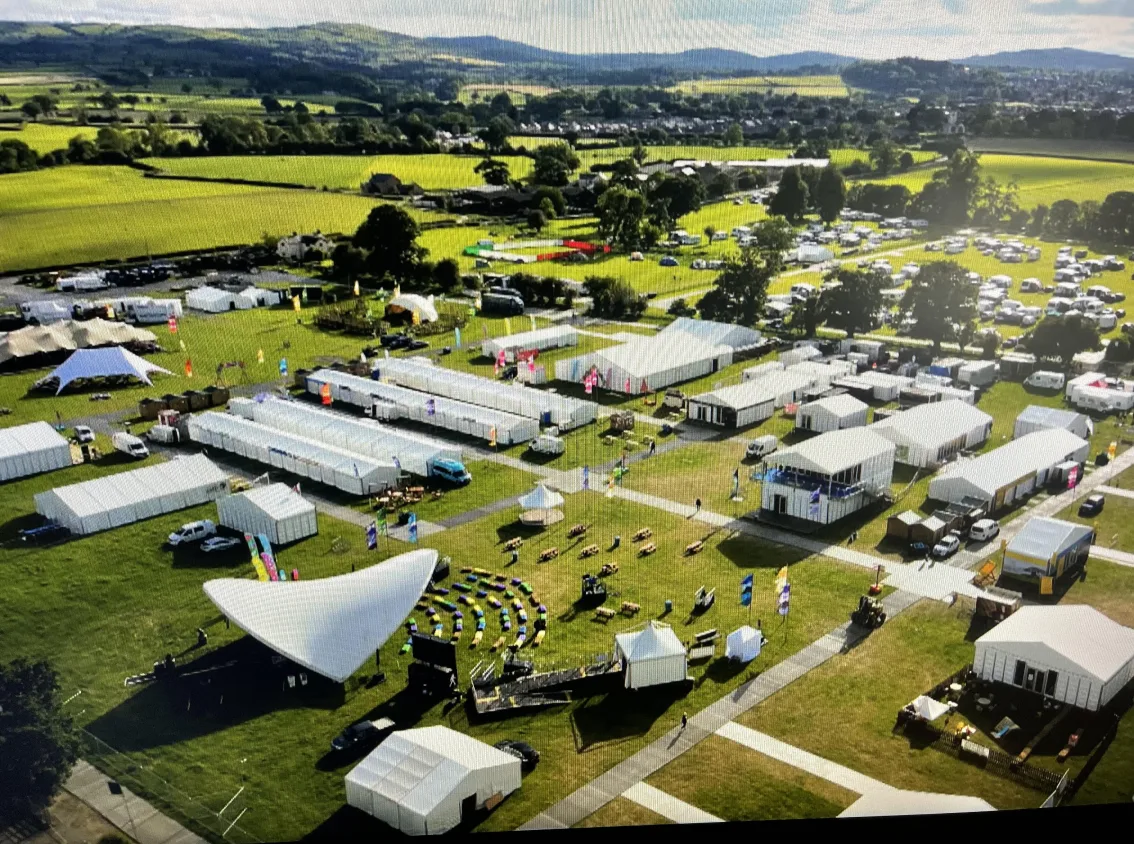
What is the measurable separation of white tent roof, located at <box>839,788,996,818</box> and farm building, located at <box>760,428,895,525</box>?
17.2 feet

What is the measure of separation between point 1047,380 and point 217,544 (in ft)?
45.1

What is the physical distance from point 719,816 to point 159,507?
8.15 m

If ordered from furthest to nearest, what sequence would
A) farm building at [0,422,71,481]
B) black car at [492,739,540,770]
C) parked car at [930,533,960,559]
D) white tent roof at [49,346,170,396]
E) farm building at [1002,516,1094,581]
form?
white tent roof at [49,346,170,396]
farm building at [0,422,71,481]
parked car at [930,533,960,559]
farm building at [1002,516,1094,581]
black car at [492,739,540,770]

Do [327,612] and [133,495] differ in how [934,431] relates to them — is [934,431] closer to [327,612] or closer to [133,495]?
[327,612]

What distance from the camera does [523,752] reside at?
23.2 ft

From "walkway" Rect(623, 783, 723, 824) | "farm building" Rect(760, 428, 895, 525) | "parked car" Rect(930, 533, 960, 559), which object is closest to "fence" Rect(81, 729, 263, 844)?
"walkway" Rect(623, 783, 723, 824)

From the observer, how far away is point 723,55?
400 inches

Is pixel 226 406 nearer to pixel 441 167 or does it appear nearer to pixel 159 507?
pixel 159 507

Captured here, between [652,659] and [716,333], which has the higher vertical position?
[716,333]

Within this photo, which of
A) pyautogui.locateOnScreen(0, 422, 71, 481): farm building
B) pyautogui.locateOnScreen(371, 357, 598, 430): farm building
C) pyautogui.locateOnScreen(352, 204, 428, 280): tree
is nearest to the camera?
pyautogui.locateOnScreen(0, 422, 71, 481): farm building

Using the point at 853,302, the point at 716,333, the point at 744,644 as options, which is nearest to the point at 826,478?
the point at 744,644

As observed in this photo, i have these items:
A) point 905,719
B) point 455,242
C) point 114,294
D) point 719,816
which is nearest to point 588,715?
point 719,816

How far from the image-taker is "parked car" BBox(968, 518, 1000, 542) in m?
10.6

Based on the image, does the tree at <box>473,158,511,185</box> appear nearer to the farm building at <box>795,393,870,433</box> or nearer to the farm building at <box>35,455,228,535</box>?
the farm building at <box>795,393,870,433</box>
